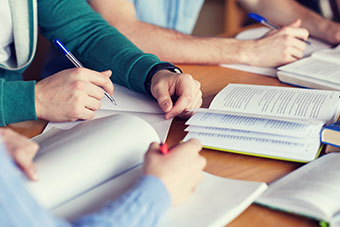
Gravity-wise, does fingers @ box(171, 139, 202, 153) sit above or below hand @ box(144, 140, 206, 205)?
above

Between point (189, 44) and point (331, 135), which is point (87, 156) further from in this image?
point (189, 44)

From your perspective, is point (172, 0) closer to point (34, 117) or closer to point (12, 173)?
point (34, 117)

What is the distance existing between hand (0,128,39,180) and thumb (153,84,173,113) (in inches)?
14.9

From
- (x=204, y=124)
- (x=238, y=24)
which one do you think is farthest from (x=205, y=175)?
(x=238, y=24)

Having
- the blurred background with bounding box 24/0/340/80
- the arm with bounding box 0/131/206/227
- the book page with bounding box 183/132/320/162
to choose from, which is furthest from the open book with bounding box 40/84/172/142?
the blurred background with bounding box 24/0/340/80

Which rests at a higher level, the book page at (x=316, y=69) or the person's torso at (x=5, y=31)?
the book page at (x=316, y=69)

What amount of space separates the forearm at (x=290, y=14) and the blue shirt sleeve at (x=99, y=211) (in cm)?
Answer: 108

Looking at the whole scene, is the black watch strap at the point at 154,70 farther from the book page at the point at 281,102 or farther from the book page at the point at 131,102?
the book page at the point at 281,102

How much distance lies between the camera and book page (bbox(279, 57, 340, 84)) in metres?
1.11

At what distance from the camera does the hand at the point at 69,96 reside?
94 centimetres

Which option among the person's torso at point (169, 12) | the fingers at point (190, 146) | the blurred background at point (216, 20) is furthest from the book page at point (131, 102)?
the blurred background at point (216, 20)

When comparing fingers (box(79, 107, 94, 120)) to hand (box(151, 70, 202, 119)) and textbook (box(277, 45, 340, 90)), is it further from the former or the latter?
textbook (box(277, 45, 340, 90))

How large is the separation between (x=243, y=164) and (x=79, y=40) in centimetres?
68

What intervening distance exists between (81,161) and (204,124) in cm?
28
